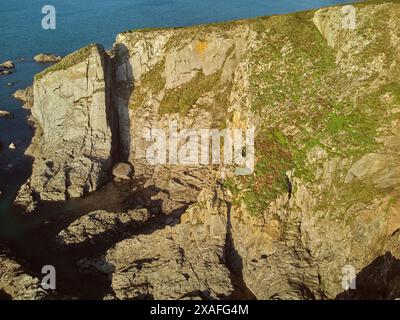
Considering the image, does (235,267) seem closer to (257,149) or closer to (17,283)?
(257,149)

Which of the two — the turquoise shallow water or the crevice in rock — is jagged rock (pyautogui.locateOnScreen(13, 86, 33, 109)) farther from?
the crevice in rock

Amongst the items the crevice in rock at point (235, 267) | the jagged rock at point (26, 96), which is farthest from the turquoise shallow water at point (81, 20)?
the crevice in rock at point (235, 267)

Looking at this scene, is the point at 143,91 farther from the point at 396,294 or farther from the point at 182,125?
the point at 396,294

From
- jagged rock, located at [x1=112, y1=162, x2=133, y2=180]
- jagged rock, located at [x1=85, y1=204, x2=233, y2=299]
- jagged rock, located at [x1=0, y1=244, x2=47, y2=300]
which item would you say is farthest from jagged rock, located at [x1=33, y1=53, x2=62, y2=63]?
jagged rock, located at [x1=85, y1=204, x2=233, y2=299]

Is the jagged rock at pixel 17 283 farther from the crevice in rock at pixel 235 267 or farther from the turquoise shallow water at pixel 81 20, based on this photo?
the turquoise shallow water at pixel 81 20

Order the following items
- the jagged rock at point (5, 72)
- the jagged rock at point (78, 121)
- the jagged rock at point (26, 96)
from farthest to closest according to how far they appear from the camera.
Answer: the jagged rock at point (5, 72) → the jagged rock at point (26, 96) → the jagged rock at point (78, 121)
